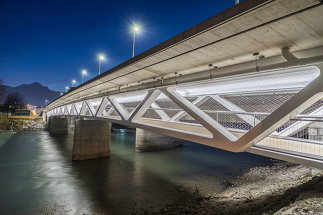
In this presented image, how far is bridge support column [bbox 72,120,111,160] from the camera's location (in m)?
16.9

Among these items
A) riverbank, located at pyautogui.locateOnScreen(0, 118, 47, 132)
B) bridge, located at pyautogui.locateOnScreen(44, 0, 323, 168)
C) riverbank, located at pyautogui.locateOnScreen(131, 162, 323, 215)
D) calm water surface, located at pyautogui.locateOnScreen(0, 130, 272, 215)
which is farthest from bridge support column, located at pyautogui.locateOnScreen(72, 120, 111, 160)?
riverbank, located at pyautogui.locateOnScreen(0, 118, 47, 132)

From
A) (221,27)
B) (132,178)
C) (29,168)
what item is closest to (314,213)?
(221,27)

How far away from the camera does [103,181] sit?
38.0 ft

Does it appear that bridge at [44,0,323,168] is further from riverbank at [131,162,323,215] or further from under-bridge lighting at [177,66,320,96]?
riverbank at [131,162,323,215]

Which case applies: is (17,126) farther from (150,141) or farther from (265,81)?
(265,81)

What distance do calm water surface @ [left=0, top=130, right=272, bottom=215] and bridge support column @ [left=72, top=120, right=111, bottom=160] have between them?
0.88m

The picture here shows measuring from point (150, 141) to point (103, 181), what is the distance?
10477 mm

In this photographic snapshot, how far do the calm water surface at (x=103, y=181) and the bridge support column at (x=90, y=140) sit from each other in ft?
2.88

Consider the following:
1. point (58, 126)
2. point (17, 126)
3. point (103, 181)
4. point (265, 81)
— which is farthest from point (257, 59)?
point (17, 126)

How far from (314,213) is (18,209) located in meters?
10.7

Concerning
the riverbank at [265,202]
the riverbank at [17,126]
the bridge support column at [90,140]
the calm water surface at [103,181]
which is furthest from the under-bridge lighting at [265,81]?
the riverbank at [17,126]

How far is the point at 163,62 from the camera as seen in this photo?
18.0 ft

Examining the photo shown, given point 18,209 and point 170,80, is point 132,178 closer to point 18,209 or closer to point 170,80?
point 18,209

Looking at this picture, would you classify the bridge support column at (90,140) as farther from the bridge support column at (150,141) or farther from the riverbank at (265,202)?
the riverbank at (265,202)
